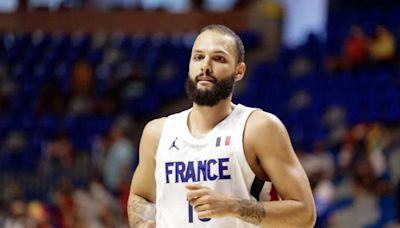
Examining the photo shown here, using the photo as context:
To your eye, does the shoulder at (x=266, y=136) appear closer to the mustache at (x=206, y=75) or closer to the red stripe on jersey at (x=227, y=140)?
the red stripe on jersey at (x=227, y=140)

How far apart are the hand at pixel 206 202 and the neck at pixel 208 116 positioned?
0.52 meters

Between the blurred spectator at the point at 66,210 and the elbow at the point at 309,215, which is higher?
the elbow at the point at 309,215

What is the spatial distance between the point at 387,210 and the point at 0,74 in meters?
9.15

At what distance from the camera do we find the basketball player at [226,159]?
13.3 feet

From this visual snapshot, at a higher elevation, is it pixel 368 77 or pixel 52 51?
pixel 52 51

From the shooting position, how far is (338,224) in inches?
403

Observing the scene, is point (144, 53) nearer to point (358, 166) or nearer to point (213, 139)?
point (358, 166)

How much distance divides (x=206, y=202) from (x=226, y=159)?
0.40 metres

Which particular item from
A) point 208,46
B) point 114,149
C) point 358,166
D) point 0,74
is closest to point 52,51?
point 0,74

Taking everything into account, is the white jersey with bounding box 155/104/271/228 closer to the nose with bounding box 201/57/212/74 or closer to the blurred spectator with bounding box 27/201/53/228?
the nose with bounding box 201/57/212/74

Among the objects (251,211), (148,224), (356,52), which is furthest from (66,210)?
(251,211)

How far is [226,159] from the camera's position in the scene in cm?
413

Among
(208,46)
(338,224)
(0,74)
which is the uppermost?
(0,74)

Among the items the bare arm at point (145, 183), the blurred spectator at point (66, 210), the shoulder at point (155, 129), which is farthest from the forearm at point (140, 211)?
the blurred spectator at point (66, 210)
